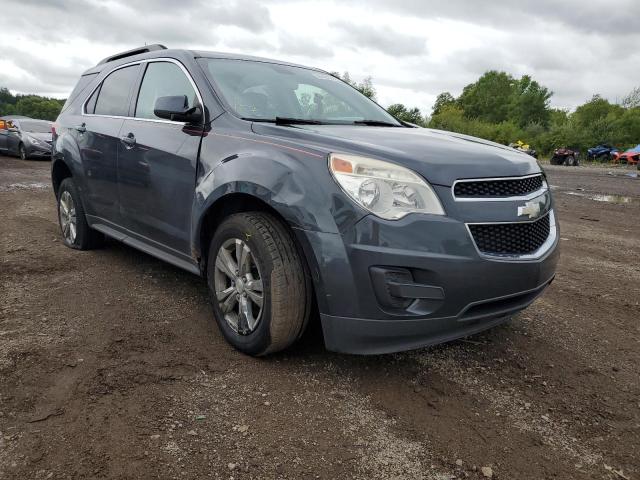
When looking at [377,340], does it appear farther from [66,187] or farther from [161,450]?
[66,187]

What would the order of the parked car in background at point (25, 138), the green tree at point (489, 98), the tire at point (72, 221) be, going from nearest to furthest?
the tire at point (72, 221) → the parked car in background at point (25, 138) → the green tree at point (489, 98)

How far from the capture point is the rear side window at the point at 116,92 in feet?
13.3

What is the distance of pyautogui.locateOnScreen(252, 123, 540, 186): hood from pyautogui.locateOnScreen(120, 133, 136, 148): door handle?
4.06 ft

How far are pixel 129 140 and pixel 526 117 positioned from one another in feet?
277

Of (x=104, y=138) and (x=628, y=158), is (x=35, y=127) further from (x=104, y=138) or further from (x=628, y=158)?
(x=628, y=158)

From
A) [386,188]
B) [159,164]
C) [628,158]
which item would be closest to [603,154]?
[628,158]

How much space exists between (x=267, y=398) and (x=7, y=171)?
1198 centimetres

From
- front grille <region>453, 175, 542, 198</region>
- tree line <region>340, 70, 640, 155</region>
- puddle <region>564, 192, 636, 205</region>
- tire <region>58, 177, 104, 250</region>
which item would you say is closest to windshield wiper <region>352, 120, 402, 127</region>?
front grille <region>453, 175, 542, 198</region>

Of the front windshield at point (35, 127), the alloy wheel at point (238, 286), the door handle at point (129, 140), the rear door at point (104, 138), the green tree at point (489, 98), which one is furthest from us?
the green tree at point (489, 98)

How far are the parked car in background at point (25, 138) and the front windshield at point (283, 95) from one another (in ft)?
44.8

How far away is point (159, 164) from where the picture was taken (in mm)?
3354

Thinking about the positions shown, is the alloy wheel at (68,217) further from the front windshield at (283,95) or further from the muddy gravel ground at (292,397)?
the front windshield at (283,95)

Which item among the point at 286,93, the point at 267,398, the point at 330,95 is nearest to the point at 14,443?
the point at 267,398

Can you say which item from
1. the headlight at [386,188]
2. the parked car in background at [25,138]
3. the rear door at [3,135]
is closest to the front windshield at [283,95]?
the headlight at [386,188]
